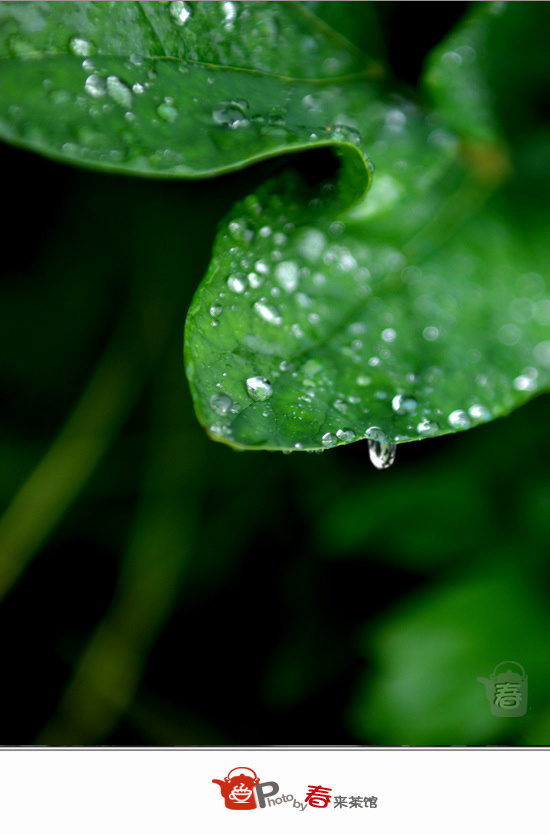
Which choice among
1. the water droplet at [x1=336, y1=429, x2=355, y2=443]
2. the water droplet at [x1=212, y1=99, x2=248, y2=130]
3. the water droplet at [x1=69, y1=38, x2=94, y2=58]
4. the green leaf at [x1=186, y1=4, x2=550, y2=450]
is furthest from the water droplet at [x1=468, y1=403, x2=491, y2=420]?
the water droplet at [x1=69, y1=38, x2=94, y2=58]

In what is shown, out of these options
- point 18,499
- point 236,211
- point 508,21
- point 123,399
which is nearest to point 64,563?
point 18,499

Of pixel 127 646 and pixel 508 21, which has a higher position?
pixel 508 21

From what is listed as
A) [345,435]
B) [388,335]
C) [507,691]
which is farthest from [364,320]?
[507,691]

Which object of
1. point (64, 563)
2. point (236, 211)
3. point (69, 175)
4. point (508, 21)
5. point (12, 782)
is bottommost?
point (12, 782)

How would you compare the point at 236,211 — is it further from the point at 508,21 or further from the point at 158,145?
the point at 508,21

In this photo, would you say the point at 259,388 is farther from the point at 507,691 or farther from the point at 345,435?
the point at 507,691

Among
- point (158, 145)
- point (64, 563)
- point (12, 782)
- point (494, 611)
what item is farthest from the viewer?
point (64, 563)
